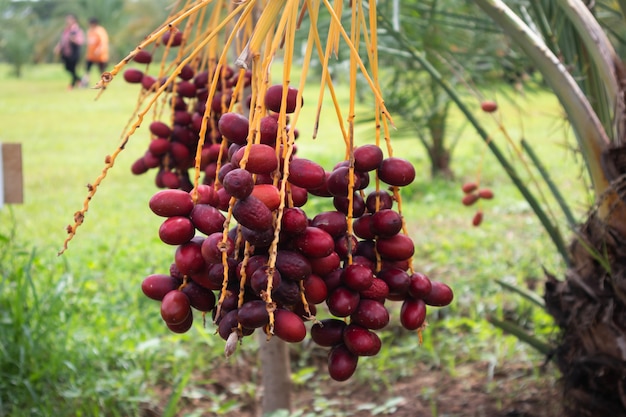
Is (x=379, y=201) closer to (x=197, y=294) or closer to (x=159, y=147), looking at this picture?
(x=197, y=294)

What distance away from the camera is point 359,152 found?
798mm

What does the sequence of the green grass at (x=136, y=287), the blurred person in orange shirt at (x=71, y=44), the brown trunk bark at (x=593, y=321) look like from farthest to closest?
1. the blurred person in orange shirt at (x=71, y=44)
2. the green grass at (x=136, y=287)
3. the brown trunk bark at (x=593, y=321)

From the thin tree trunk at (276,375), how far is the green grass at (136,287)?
0.38 metres

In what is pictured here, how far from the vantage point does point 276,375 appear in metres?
1.83

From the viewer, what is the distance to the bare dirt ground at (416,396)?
2.06 meters

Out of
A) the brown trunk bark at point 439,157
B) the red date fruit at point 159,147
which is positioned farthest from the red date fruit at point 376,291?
the brown trunk bark at point 439,157

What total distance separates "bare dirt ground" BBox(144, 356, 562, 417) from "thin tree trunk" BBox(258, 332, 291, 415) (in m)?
0.20

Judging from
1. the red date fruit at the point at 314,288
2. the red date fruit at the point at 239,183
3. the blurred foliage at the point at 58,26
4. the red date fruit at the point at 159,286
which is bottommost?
the blurred foliage at the point at 58,26

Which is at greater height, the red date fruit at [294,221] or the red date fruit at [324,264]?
the red date fruit at [294,221]

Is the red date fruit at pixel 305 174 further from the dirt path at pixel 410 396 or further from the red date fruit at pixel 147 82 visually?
the dirt path at pixel 410 396

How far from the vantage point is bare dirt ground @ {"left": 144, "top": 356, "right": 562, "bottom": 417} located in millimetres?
2061

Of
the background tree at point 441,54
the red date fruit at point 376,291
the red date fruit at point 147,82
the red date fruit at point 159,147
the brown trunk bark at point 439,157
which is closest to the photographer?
the red date fruit at point 376,291

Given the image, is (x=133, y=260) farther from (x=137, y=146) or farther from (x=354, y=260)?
(x=137, y=146)

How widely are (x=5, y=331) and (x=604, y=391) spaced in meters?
1.55
